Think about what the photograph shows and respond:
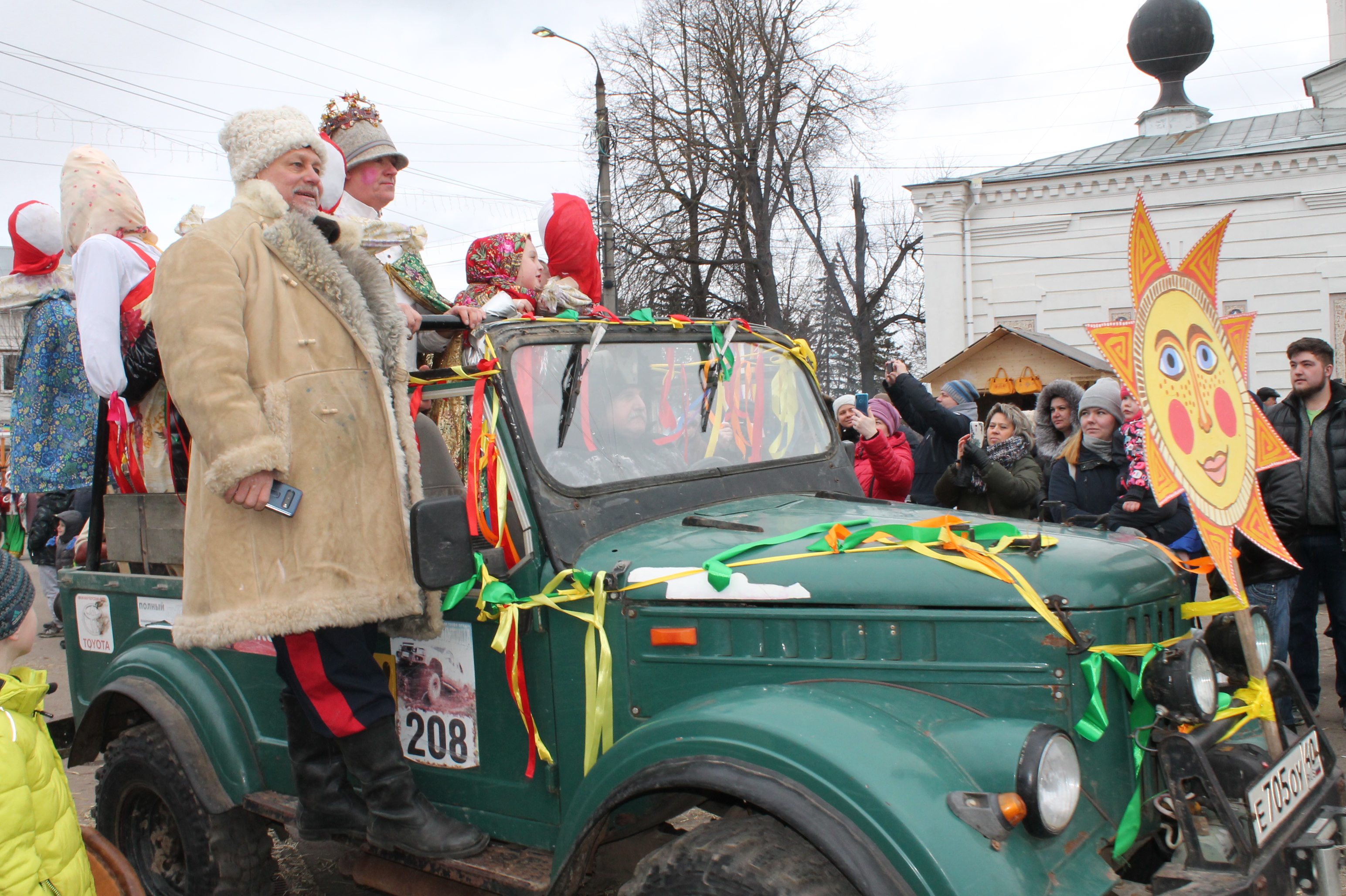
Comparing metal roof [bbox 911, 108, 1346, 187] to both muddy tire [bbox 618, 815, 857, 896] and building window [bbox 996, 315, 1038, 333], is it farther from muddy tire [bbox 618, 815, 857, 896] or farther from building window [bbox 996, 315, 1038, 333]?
muddy tire [bbox 618, 815, 857, 896]

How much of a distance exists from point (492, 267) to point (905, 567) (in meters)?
2.29

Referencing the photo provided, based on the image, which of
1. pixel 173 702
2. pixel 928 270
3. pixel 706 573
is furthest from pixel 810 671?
pixel 928 270

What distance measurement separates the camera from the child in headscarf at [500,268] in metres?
3.95

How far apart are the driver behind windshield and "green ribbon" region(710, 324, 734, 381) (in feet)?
1.15

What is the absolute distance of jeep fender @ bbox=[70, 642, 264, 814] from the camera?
125 inches

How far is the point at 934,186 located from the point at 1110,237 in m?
3.13

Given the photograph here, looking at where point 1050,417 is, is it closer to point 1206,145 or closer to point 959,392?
point 959,392

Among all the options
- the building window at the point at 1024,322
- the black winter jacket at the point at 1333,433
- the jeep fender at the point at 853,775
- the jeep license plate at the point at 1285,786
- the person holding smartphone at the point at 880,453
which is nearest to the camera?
the jeep fender at the point at 853,775

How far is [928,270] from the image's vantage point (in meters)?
18.2

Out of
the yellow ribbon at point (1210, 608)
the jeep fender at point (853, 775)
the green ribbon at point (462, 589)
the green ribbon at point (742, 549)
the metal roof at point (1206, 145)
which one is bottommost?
the jeep fender at point (853, 775)

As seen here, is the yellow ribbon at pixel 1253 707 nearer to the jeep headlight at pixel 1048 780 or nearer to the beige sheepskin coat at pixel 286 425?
the jeep headlight at pixel 1048 780

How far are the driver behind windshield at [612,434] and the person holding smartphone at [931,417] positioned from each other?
5.62ft

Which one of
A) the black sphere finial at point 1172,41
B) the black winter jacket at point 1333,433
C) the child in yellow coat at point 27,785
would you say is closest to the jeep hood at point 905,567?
the child in yellow coat at point 27,785

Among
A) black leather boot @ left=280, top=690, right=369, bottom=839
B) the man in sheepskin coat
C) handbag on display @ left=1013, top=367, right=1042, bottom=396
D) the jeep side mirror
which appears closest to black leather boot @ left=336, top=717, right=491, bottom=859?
the man in sheepskin coat
